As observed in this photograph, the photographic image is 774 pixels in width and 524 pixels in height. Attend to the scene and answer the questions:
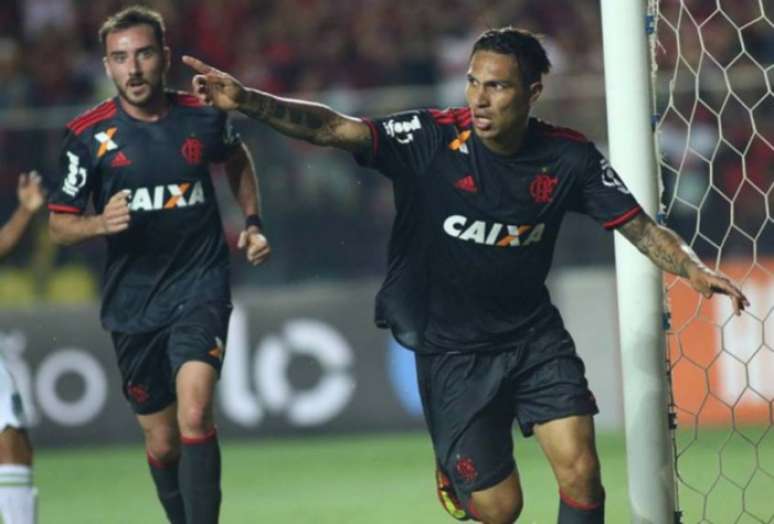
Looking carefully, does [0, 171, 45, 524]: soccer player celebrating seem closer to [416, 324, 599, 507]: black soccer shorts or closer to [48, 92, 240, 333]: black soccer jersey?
[48, 92, 240, 333]: black soccer jersey

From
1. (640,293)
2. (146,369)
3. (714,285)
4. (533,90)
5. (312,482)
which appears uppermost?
(533,90)

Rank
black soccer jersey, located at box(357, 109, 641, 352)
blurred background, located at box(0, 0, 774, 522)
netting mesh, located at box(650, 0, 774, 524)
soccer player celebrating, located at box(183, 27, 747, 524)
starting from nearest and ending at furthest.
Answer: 1. soccer player celebrating, located at box(183, 27, 747, 524)
2. black soccer jersey, located at box(357, 109, 641, 352)
3. netting mesh, located at box(650, 0, 774, 524)
4. blurred background, located at box(0, 0, 774, 522)

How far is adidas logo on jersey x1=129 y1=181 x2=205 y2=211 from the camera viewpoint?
6754mm

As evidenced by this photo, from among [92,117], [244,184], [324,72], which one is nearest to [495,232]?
[244,184]

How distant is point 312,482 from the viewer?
31.6ft

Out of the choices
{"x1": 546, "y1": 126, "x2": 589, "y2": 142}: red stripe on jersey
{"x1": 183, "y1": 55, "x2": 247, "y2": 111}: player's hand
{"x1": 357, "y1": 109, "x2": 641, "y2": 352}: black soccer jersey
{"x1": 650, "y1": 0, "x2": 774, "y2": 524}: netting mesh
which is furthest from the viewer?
{"x1": 650, "y1": 0, "x2": 774, "y2": 524}: netting mesh

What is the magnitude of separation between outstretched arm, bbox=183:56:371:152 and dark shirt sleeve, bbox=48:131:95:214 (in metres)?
1.39

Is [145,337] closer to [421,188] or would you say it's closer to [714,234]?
[421,188]

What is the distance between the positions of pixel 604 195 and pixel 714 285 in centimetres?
58

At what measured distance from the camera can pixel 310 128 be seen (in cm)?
553

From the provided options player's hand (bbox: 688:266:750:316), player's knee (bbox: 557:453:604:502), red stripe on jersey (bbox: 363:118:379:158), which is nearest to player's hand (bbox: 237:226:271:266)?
red stripe on jersey (bbox: 363:118:379:158)

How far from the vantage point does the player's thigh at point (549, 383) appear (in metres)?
5.77

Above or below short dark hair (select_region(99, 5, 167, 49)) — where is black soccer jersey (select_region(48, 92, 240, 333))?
below

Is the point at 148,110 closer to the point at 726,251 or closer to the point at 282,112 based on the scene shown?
the point at 282,112
